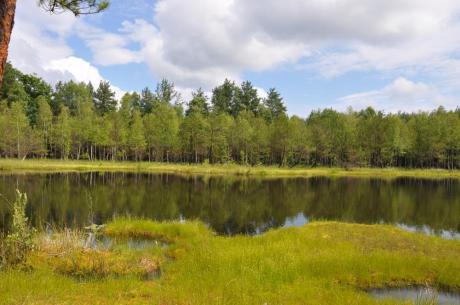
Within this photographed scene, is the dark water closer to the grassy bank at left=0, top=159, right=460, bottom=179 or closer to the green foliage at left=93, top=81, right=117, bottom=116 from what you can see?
the grassy bank at left=0, top=159, right=460, bottom=179

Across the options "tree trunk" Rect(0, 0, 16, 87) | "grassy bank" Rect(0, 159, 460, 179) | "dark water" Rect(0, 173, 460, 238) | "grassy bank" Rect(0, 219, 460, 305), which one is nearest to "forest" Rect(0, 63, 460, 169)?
"grassy bank" Rect(0, 159, 460, 179)

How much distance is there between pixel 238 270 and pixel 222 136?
72688 millimetres

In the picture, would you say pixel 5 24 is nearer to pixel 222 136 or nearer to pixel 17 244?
pixel 17 244

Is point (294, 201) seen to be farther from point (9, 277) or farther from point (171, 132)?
point (171, 132)

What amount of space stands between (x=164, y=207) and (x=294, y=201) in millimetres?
13301

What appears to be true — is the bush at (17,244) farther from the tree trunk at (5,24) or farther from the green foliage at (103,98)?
the green foliage at (103,98)

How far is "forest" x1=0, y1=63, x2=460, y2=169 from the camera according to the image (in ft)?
277

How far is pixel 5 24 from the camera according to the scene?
21.9 ft

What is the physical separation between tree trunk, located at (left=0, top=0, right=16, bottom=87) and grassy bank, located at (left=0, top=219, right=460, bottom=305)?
5.23m

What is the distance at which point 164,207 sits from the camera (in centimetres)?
3073

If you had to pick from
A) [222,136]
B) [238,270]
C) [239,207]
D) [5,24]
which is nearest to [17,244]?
[238,270]

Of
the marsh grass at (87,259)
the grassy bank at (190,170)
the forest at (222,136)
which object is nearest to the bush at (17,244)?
the marsh grass at (87,259)

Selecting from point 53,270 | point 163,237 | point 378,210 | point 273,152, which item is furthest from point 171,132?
point 53,270

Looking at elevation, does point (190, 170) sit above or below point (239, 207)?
above
